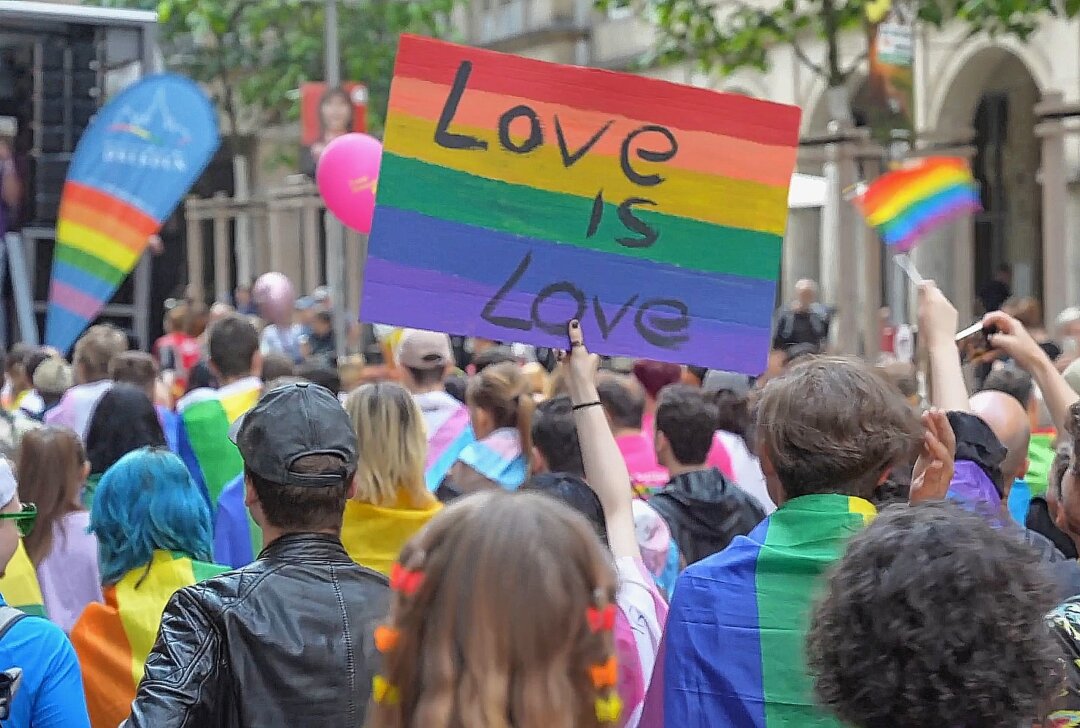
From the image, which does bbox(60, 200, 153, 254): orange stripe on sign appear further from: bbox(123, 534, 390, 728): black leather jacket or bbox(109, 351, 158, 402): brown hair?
bbox(123, 534, 390, 728): black leather jacket

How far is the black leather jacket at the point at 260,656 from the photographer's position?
2.91 metres

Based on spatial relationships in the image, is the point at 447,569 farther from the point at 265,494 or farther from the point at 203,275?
the point at 203,275

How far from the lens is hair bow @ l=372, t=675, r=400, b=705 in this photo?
201 cm

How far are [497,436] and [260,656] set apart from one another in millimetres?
3464

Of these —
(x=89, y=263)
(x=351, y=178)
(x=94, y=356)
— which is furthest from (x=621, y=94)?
(x=89, y=263)

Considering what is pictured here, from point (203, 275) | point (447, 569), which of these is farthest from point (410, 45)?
point (203, 275)

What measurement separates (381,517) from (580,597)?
275 centimetres

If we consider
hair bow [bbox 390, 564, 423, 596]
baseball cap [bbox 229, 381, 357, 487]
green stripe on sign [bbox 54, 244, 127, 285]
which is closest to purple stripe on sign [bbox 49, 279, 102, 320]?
green stripe on sign [bbox 54, 244, 127, 285]

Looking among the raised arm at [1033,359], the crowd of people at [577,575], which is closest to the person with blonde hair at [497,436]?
the crowd of people at [577,575]

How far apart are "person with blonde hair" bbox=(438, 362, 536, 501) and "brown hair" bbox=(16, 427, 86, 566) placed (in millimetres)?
1468

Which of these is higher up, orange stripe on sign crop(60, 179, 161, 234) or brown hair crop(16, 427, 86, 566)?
orange stripe on sign crop(60, 179, 161, 234)

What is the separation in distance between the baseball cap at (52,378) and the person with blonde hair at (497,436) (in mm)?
2886

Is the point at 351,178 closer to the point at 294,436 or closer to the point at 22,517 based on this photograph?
the point at 22,517

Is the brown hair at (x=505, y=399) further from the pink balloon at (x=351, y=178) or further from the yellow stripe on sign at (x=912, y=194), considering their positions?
the yellow stripe on sign at (x=912, y=194)
